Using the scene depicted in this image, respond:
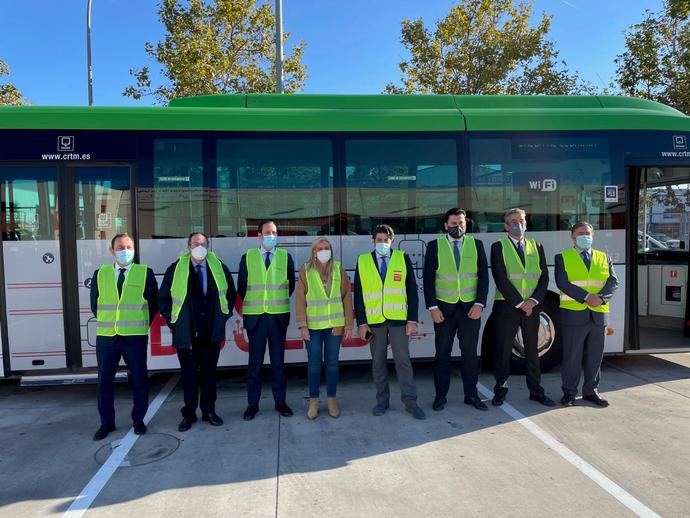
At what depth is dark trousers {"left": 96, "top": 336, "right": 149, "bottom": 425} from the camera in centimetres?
458

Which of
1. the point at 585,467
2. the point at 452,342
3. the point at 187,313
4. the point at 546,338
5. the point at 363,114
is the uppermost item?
the point at 363,114

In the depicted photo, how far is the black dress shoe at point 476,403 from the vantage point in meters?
5.22

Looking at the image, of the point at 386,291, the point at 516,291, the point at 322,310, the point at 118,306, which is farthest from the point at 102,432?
the point at 516,291

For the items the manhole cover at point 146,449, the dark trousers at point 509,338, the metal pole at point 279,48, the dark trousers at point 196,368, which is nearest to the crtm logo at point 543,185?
the dark trousers at point 509,338

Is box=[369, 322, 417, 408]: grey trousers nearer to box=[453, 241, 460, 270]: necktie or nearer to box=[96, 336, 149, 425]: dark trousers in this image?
box=[453, 241, 460, 270]: necktie

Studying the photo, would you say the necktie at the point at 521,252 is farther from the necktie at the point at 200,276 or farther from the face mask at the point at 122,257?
the face mask at the point at 122,257

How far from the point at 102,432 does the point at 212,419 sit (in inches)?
39.5

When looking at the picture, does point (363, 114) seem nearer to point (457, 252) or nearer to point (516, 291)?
point (457, 252)

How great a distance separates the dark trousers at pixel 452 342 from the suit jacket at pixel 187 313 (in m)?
2.22

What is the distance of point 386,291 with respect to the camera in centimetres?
488

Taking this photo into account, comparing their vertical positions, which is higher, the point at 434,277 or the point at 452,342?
the point at 434,277

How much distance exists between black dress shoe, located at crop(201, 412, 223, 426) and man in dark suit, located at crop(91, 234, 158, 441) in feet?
1.91

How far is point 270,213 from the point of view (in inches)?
225

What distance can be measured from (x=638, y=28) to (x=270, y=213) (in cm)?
1199
